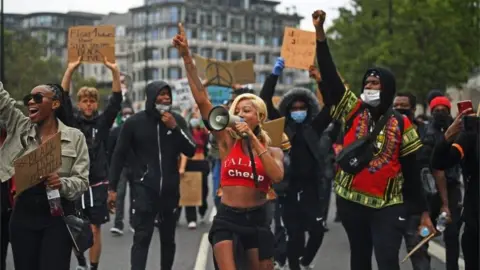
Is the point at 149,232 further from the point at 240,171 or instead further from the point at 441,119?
the point at 441,119

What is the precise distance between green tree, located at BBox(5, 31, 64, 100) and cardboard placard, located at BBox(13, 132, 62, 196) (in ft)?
122

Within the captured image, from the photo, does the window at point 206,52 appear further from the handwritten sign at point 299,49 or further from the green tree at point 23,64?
the handwritten sign at point 299,49

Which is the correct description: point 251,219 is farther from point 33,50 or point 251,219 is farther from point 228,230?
point 33,50

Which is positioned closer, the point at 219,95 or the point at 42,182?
the point at 42,182

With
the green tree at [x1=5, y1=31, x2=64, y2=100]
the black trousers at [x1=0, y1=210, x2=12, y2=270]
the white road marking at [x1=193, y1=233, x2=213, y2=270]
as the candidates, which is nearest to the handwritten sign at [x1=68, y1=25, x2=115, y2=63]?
the black trousers at [x1=0, y1=210, x2=12, y2=270]

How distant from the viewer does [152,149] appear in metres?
8.64

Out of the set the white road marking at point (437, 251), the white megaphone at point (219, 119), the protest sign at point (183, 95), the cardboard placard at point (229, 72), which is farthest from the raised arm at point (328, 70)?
the protest sign at point (183, 95)

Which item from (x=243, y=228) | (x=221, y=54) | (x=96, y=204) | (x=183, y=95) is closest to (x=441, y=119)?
(x=243, y=228)

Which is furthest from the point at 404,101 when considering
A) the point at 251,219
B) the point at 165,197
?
the point at 251,219

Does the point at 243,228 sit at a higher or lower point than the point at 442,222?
higher

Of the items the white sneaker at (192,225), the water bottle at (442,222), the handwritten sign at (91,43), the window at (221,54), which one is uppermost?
the handwritten sign at (91,43)

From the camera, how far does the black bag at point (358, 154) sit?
673cm

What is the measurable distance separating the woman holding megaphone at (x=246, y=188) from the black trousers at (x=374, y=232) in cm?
63

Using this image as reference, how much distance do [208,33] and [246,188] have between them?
133 m
